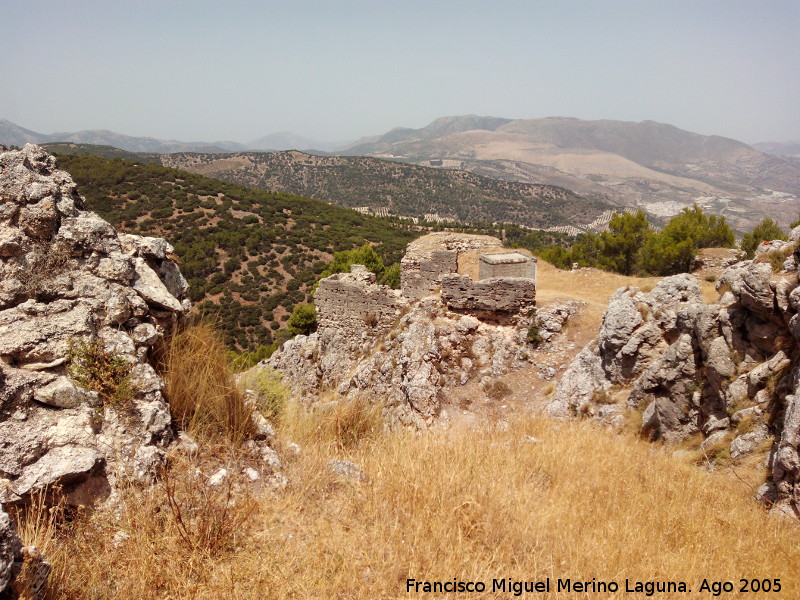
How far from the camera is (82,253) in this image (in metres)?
3.85

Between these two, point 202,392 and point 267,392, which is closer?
point 202,392

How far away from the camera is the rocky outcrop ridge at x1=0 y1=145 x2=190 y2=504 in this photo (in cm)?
277

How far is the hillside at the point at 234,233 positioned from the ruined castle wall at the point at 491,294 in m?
21.8

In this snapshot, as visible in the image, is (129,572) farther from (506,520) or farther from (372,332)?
(372,332)

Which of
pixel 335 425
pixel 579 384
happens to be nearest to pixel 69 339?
pixel 335 425

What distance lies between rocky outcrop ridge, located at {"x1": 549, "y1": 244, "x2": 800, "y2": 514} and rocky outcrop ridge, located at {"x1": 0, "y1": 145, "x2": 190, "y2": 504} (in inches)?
256

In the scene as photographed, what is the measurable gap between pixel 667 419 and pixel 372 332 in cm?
926

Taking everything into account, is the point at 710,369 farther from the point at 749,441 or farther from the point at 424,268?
the point at 424,268

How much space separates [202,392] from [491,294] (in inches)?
402

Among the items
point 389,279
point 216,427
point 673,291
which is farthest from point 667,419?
point 389,279

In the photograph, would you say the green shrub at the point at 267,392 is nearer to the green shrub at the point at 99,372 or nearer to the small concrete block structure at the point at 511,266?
the green shrub at the point at 99,372

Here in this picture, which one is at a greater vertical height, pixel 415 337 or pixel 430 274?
pixel 430 274

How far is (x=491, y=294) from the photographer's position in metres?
13.0

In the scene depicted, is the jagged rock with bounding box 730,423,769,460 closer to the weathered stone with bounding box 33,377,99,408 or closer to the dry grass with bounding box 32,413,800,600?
the dry grass with bounding box 32,413,800,600
